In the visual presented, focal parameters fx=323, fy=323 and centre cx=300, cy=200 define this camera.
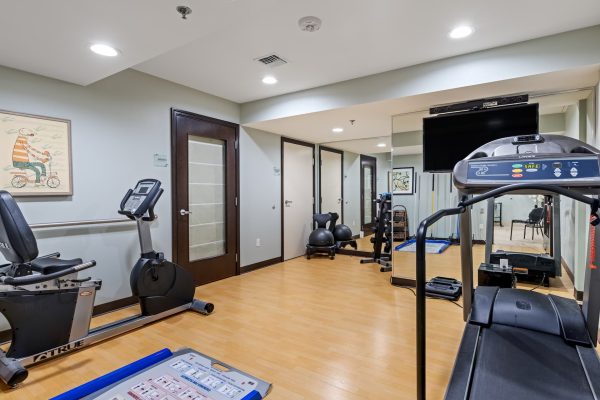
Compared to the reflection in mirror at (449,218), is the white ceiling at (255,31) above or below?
above

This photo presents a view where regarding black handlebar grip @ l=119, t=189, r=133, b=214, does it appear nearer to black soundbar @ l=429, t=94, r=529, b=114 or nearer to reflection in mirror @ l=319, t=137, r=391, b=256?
black soundbar @ l=429, t=94, r=529, b=114

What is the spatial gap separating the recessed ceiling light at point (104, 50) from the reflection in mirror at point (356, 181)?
441cm

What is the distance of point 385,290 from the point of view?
3861mm

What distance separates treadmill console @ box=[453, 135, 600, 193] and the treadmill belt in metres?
0.82

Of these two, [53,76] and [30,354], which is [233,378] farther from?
Result: [53,76]

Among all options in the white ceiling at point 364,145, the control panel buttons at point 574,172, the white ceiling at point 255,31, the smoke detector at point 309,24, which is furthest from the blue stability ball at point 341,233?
the control panel buttons at point 574,172

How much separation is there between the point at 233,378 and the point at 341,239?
482 cm

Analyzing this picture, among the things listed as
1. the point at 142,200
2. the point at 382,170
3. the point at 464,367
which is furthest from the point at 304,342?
the point at 382,170

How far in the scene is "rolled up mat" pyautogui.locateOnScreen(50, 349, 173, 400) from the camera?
1165mm

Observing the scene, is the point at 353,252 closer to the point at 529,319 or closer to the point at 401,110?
the point at 401,110

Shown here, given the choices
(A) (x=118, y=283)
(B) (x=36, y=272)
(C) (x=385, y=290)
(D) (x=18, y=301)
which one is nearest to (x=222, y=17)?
(B) (x=36, y=272)

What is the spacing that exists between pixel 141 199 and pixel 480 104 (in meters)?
3.50

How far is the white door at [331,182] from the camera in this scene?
653 centimetres

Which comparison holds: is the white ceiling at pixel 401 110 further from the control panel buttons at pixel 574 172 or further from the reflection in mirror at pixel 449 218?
the control panel buttons at pixel 574 172
